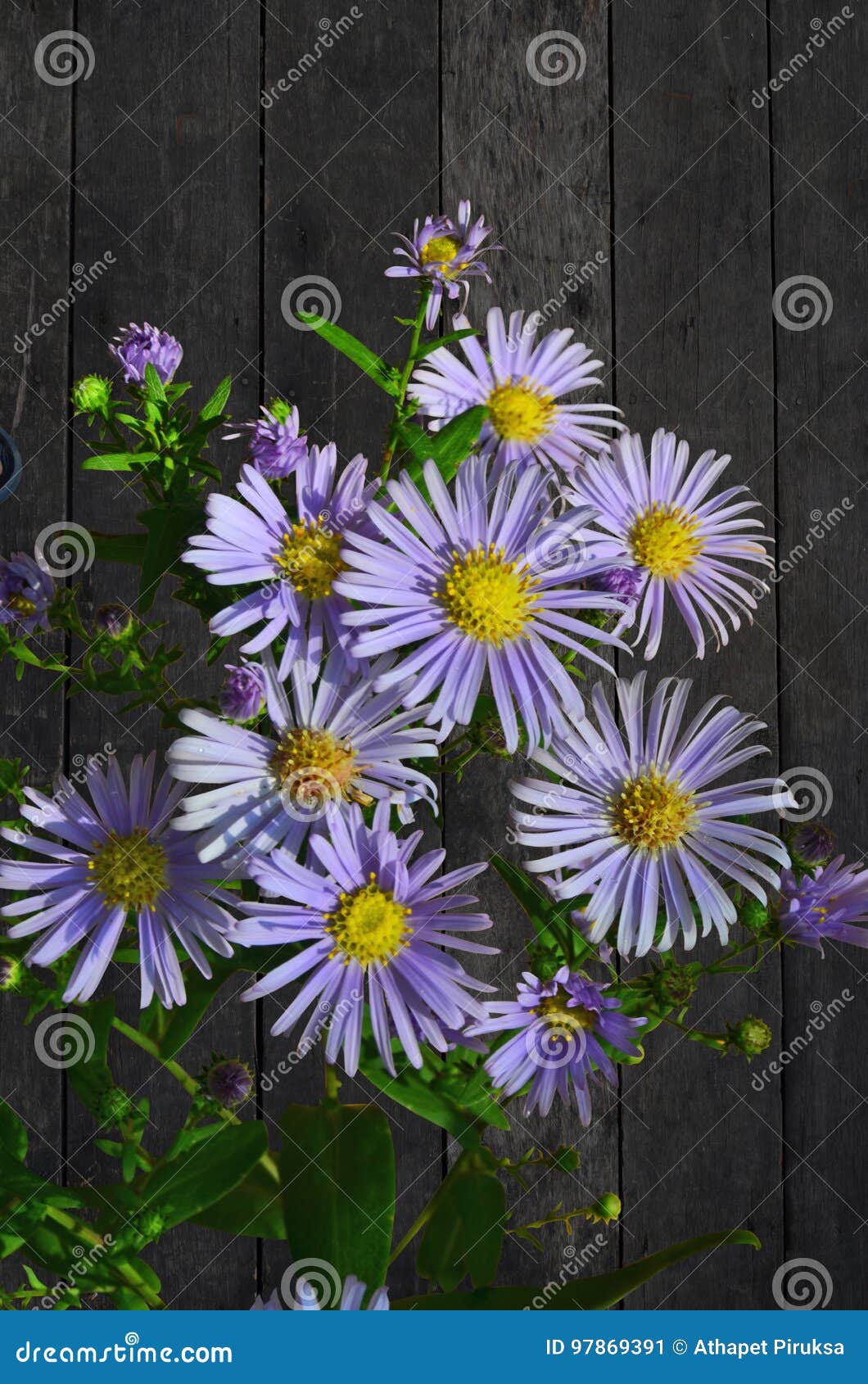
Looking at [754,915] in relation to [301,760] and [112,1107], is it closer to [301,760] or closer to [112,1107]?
[301,760]

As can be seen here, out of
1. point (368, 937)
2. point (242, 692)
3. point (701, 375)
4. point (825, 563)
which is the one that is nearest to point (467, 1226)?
point (368, 937)

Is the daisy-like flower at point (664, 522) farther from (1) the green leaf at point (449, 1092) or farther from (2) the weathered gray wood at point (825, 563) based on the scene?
(2) the weathered gray wood at point (825, 563)

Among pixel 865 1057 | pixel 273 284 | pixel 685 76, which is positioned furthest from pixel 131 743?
pixel 685 76

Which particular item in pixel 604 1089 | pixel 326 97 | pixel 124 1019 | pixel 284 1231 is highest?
pixel 326 97

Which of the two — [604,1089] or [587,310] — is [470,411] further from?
[604,1089]

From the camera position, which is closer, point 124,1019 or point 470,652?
point 470,652
